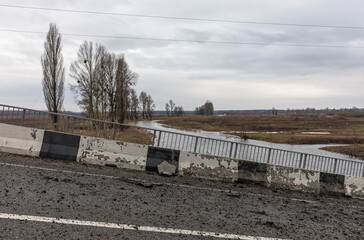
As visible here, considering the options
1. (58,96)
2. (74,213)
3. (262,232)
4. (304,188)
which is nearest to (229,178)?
(304,188)

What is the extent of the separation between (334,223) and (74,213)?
13.8ft

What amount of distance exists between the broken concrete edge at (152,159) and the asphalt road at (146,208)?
1.71ft

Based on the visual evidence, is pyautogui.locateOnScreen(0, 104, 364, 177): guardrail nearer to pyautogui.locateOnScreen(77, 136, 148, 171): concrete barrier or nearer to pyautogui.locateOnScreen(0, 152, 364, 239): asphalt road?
pyautogui.locateOnScreen(77, 136, 148, 171): concrete barrier

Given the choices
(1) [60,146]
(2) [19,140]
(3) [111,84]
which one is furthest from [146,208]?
(3) [111,84]

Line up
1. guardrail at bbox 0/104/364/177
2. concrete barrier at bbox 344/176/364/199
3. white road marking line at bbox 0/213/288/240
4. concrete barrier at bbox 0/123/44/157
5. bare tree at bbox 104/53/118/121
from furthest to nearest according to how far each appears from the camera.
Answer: bare tree at bbox 104/53/118/121, guardrail at bbox 0/104/364/177, concrete barrier at bbox 344/176/364/199, concrete barrier at bbox 0/123/44/157, white road marking line at bbox 0/213/288/240

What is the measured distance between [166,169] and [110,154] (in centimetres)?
156

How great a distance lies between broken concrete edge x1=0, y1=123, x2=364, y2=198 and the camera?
705 centimetres

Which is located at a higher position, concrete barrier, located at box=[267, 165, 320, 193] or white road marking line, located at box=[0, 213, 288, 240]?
concrete barrier, located at box=[267, 165, 320, 193]

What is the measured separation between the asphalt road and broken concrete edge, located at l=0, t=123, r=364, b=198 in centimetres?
52

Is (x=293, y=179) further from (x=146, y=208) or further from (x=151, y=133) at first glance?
(x=151, y=133)

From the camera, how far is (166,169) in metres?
7.07

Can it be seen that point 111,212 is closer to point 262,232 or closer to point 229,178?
point 262,232

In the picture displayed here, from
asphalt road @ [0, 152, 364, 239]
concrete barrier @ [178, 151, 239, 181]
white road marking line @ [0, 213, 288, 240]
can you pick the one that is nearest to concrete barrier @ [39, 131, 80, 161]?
asphalt road @ [0, 152, 364, 239]

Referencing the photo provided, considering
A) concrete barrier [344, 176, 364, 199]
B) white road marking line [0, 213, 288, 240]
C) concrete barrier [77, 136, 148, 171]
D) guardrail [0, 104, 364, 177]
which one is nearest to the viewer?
white road marking line [0, 213, 288, 240]
